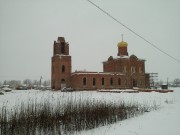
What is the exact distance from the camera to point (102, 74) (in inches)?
2005

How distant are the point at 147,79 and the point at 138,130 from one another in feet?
163

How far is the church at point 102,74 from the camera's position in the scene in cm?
4941

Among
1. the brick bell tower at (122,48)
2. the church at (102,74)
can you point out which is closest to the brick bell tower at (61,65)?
the church at (102,74)

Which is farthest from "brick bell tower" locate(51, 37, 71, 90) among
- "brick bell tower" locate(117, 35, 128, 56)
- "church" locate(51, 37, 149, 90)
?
"brick bell tower" locate(117, 35, 128, 56)

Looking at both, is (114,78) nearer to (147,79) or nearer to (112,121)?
(147,79)

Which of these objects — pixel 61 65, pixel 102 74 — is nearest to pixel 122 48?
pixel 102 74

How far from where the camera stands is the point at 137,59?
56.1 metres

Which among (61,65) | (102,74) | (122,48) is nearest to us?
(102,74)

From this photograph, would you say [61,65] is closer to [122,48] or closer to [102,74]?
[102,74]

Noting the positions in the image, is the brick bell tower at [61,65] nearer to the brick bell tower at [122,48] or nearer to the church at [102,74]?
the church at [102,74]

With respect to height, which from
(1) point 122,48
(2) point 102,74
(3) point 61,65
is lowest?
(2) point 102,74

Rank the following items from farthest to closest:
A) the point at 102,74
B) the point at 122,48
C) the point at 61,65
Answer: the point at 122,48 → the point at 61,65 → the point at 102,74

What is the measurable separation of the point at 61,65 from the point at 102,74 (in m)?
8.70

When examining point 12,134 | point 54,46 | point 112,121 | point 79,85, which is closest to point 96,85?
point 79,85
